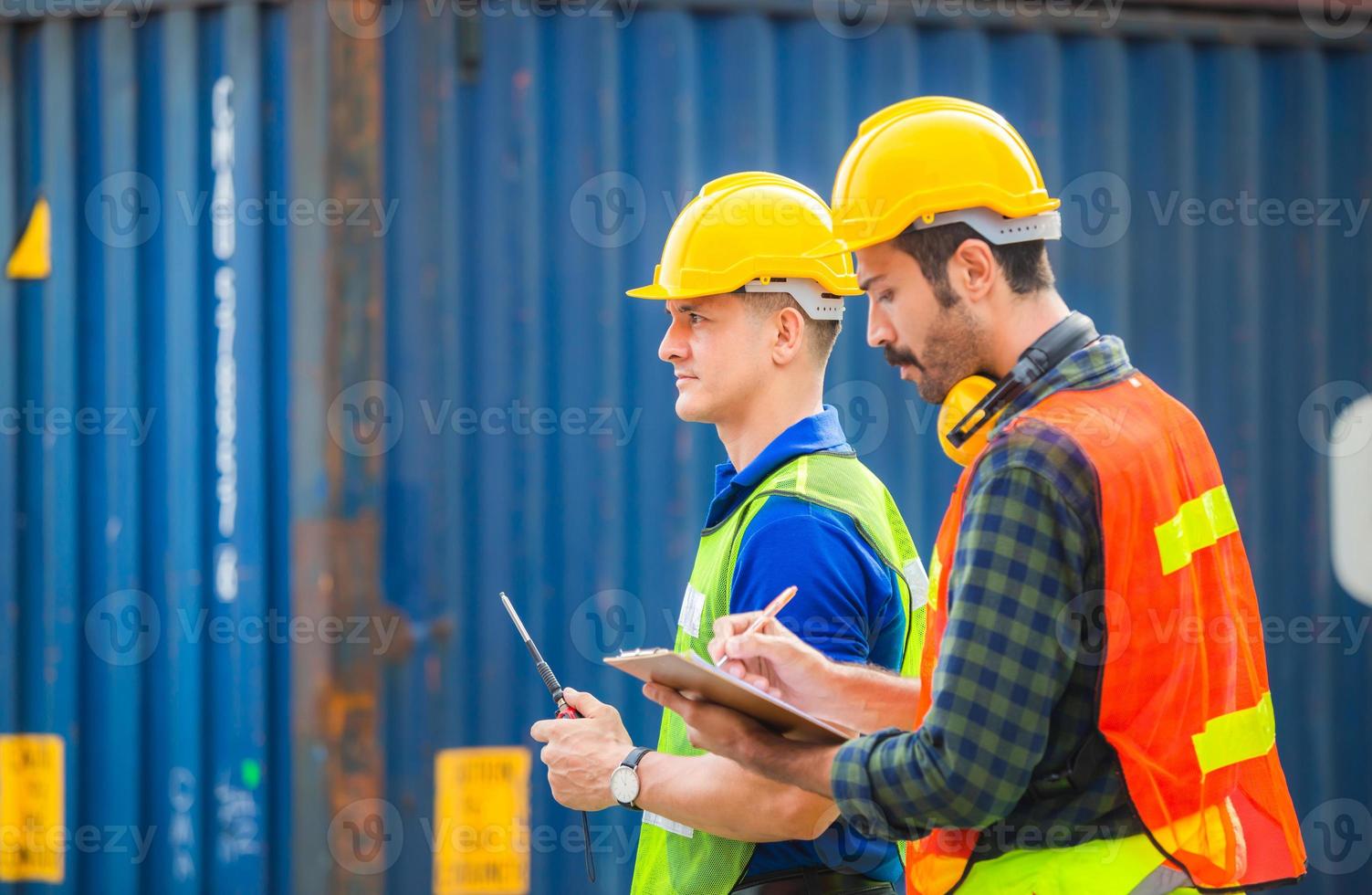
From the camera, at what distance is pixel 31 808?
385 centimetres

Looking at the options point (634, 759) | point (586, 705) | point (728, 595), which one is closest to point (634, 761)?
point (634, 759)

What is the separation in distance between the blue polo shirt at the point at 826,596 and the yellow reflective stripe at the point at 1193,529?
598 mm

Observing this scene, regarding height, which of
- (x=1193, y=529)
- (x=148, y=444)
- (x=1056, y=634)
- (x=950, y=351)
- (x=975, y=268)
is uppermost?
(x=975, y=268)

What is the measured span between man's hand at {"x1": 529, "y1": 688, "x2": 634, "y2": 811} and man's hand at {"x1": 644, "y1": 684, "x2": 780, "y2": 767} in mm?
375

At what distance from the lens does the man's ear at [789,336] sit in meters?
2.44

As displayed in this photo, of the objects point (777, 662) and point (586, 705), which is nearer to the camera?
point (777, 662)

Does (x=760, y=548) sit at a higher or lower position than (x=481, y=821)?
higher

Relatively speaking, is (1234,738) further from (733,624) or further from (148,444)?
(148,444)

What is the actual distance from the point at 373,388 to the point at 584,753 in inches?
66.2

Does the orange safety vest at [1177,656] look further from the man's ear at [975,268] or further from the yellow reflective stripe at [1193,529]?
the man's ear at [975,268]

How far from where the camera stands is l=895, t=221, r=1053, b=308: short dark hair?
69.7 inches

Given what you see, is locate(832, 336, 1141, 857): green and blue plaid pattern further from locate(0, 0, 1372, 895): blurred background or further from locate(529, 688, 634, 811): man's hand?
locate(0, 0, 1372, 895): blurred background

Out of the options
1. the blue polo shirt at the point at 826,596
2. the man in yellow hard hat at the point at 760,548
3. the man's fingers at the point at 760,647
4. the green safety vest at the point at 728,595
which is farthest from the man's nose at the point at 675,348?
the man's fingers at the point at 760,647

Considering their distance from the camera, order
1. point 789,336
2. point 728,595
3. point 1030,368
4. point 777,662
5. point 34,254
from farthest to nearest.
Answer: point 34,254, point 789,336, point 728,595, point 777,662, point 1030,368
